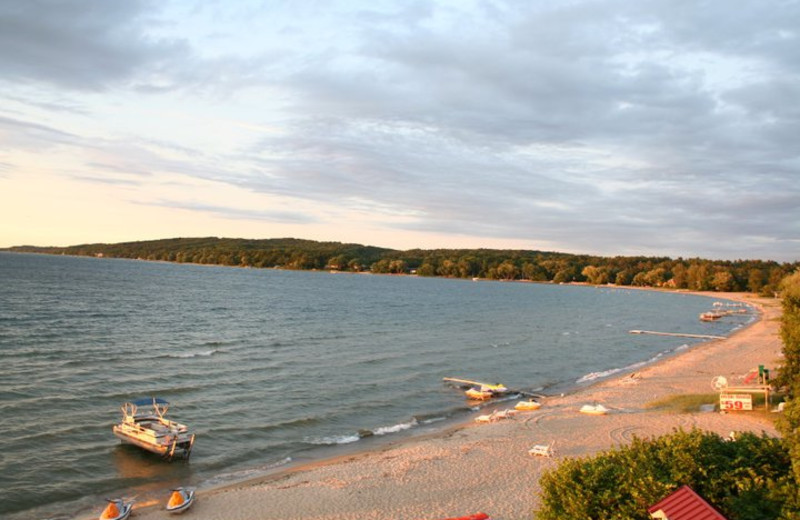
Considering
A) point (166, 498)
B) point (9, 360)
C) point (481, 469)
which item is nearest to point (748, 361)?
point (481, 469)

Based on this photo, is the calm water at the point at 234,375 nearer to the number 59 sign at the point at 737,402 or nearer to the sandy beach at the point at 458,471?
the sandy beach at the point at 458,471

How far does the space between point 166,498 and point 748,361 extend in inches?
1794

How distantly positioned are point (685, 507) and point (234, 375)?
101ft

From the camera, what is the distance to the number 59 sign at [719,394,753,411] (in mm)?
27281

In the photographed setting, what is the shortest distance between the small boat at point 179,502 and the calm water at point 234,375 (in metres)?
2.32

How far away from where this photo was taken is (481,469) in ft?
69.3

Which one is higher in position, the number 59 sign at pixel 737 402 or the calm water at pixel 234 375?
the number 59 sign at pixel 737 402

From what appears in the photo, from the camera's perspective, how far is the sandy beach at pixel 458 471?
17.4m

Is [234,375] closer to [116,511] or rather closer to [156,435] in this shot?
[156,435]

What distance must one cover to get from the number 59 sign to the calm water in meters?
11.9

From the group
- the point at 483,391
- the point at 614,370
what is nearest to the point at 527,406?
the point at 483,391

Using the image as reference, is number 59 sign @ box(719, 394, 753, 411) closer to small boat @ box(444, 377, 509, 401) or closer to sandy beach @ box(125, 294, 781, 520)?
sandy beach @ box(125, 294, 781, 520)

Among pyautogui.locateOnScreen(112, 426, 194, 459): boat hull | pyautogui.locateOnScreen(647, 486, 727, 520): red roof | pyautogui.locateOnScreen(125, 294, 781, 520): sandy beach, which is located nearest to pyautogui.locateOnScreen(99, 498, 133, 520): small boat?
pyautogui.locateOnScreen(125, 294, 781, 520): sandy beach

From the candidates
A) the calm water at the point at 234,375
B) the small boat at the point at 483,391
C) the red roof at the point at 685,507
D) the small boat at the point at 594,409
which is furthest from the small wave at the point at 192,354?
the red roof at the point at 685,507
